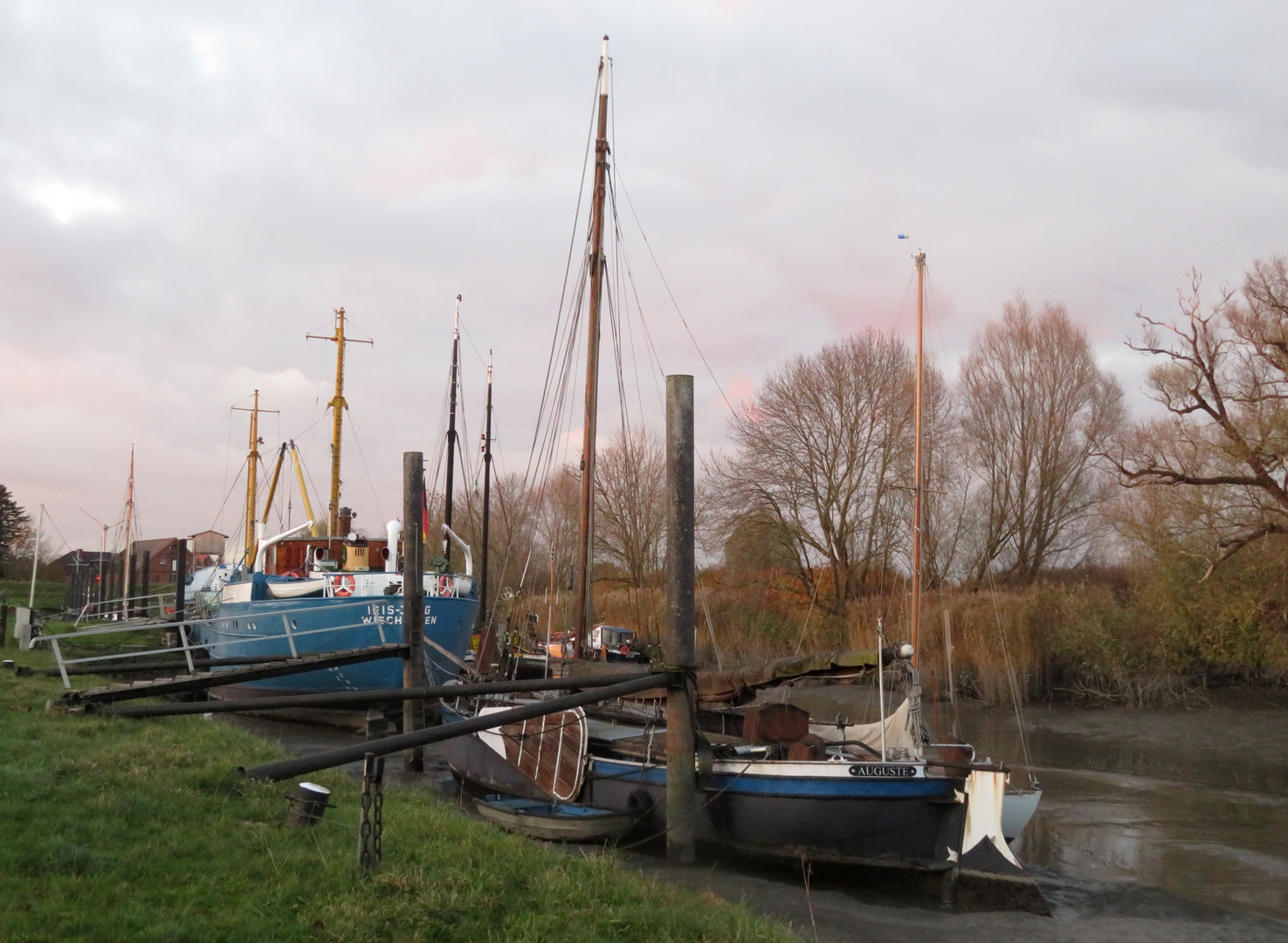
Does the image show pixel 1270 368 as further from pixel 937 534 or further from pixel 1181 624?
pixel 937 534

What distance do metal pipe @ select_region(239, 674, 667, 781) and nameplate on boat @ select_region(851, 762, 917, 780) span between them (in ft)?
8.09

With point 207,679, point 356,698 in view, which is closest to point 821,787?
point 356,698

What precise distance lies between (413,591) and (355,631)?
7.92 m

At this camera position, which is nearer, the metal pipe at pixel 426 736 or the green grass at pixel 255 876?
the green grass at pixel 255 876

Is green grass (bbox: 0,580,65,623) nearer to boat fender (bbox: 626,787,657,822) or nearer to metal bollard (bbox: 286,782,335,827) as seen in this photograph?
boat fender (bbox: 626,787,657,822)

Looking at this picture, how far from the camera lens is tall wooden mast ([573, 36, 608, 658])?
18094 millimetres

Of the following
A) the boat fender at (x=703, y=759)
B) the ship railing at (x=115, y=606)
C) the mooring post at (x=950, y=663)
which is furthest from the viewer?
the ship railing at (x=115, y=606)

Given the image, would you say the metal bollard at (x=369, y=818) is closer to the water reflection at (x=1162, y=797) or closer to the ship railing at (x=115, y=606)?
the water reflection at (x=1162, y=797)

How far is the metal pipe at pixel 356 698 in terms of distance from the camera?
10.0 metres

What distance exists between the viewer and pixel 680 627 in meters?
11.4

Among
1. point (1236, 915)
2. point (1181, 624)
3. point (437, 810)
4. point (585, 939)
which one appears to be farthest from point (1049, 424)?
point (585, 939)

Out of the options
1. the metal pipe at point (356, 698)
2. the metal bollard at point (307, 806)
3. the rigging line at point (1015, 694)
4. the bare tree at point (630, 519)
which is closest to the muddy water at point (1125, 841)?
the rigging line at point (1015, 694)

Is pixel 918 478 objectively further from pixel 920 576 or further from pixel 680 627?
pixel 680 627

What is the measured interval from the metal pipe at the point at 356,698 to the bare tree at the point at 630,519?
104 feet
